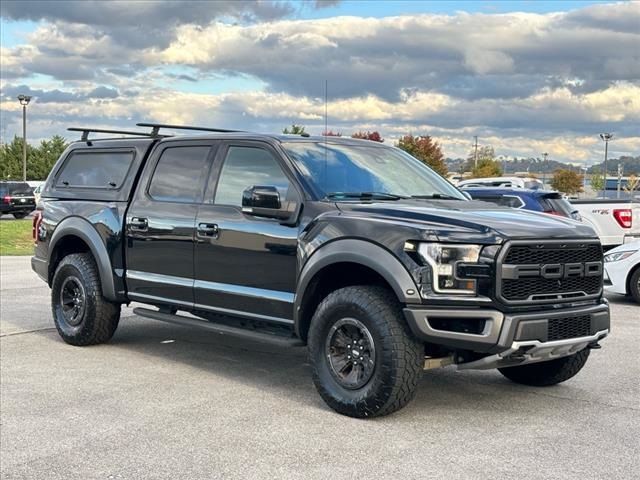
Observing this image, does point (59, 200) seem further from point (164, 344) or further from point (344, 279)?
point (344, 279)

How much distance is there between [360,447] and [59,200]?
193 inches

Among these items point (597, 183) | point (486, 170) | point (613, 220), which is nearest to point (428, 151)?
point (486, 170)

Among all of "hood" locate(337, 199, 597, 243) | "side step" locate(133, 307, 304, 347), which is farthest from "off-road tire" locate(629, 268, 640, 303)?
A: "side step" locate(133, 307, 304, 347)

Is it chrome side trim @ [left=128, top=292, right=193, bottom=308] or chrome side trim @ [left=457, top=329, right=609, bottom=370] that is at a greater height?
chrome side trim @ [left=128, top=292, right=193, bottom=308]

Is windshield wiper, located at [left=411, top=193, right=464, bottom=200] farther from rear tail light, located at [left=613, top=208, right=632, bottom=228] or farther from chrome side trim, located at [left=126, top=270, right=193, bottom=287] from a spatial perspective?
rear tail light, located at [left=613, top=208, right=632, bottom=228]

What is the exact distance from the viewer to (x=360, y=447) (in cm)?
476

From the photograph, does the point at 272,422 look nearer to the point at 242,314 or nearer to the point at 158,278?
the point at 242,314

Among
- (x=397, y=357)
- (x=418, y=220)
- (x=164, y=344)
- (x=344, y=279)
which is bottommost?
(x=164, y=344)

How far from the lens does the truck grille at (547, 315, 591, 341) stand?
509cm

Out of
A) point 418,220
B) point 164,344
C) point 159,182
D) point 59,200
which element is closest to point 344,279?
point 418,220

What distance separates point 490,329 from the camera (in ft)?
16.0

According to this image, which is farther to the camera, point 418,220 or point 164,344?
point 164,344

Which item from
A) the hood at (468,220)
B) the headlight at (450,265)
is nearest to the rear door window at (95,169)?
the hood at (468,220)

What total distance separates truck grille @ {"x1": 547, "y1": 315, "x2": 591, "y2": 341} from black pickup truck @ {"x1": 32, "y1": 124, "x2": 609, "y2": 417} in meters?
0.01
